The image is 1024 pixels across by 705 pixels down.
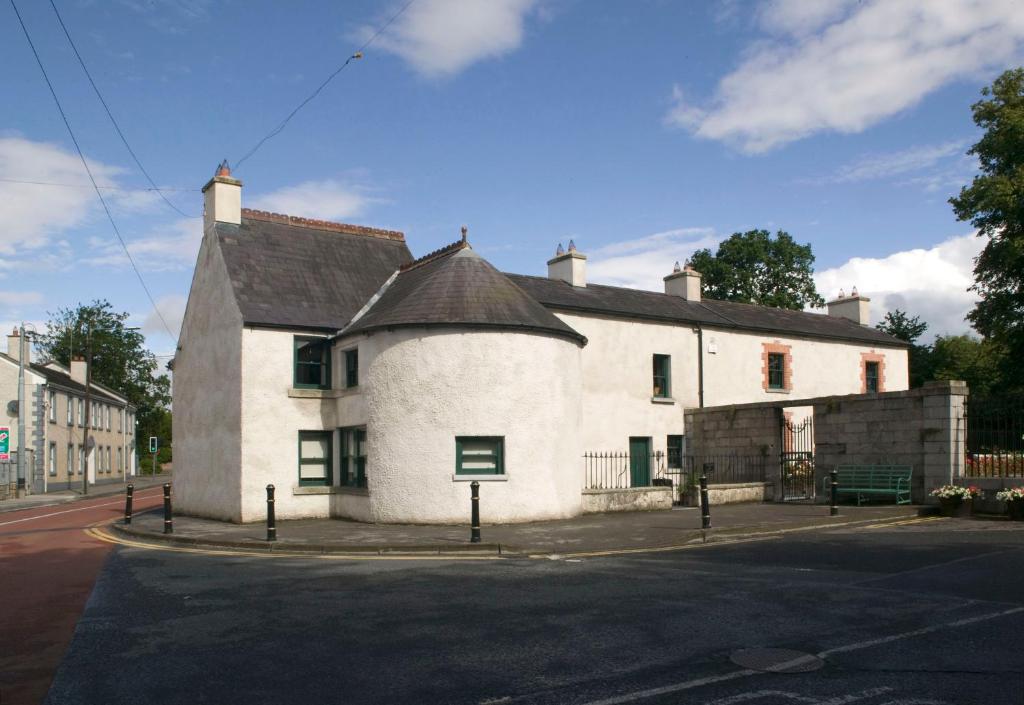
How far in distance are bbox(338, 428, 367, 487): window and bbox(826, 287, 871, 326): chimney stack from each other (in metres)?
25.1

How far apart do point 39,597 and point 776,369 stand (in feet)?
88.7

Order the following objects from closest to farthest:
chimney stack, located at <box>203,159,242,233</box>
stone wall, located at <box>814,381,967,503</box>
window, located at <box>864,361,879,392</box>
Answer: stone wall, located at <box>814,381,967,503</box> < chimney stack, located at <box>203,159,242,233</box> < window, located at <box>864,361,879,392</box>

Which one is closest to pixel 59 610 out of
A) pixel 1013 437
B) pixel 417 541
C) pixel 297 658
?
pixel 297 658

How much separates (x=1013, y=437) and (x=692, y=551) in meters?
8.93

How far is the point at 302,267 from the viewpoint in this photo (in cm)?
2375

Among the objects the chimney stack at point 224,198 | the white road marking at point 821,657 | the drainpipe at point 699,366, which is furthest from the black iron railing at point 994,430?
the chimney stack at point 224,198

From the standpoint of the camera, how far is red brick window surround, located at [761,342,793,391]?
104ft

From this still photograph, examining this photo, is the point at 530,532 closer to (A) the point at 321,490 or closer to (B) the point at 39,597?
(A) the point at 321,490

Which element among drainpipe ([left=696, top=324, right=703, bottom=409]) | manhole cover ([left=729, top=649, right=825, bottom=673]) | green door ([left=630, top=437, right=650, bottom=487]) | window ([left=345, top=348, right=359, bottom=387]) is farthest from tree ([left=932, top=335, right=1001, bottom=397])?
manhole cover ([left=729, top=649, right=825, bottom=673])

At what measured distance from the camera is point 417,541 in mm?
15414

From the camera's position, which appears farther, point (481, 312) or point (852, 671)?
point (481, 312)

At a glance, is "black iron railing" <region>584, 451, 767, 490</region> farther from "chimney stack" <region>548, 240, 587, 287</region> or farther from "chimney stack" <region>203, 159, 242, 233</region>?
"chimney stack" <region>203, 159, 242, 233</region>

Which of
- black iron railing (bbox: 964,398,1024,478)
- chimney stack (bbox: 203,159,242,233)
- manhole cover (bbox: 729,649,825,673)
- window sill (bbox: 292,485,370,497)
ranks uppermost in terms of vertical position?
chimney stack (bbox: 203,159,242,233)

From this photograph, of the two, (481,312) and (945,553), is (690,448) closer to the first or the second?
(481,312)
